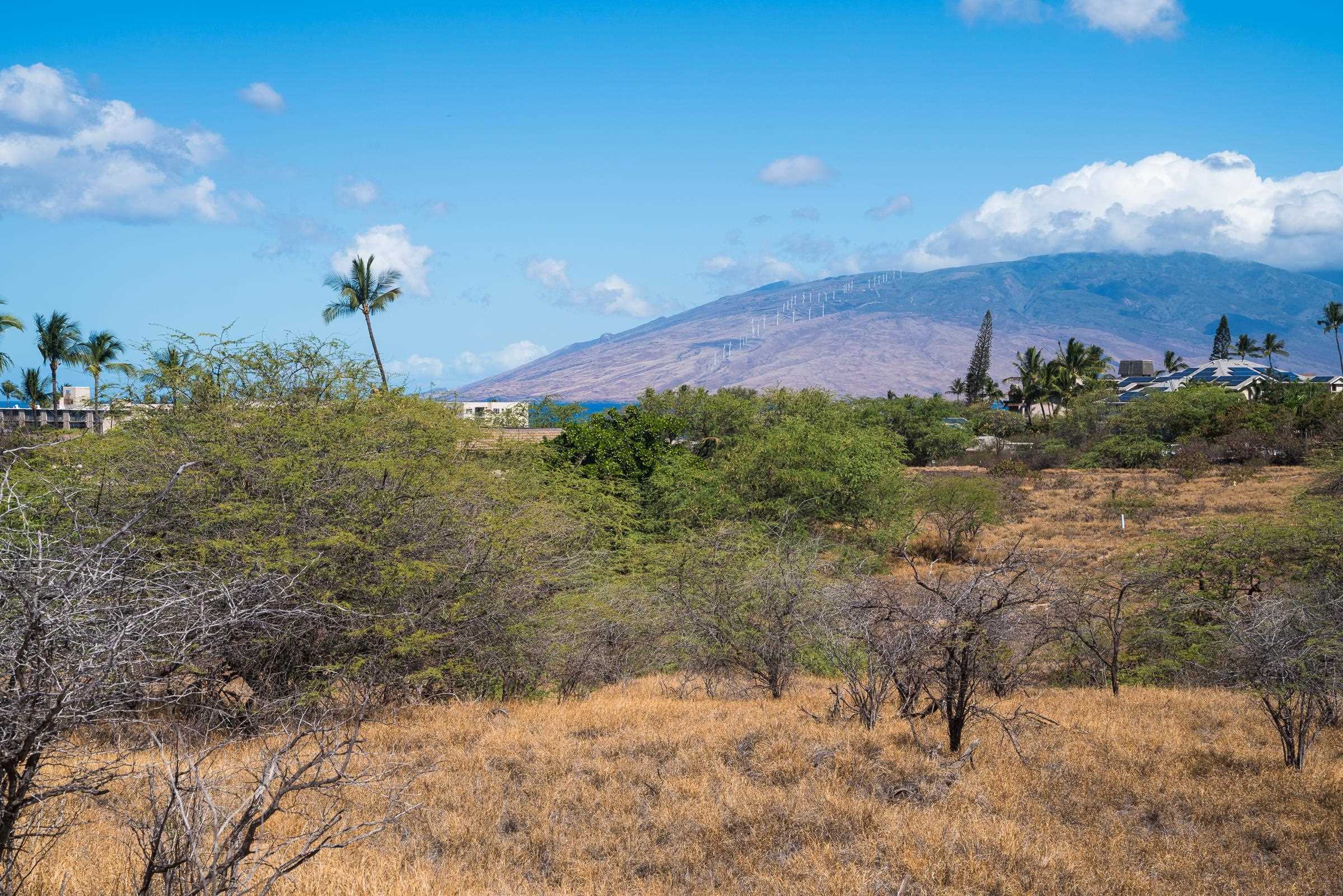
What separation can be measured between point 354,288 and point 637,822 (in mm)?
38296

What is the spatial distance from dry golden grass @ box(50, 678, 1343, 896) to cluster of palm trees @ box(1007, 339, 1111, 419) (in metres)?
74.0

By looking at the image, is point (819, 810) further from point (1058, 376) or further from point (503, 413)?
point (1058, 376)

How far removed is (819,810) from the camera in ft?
24.4

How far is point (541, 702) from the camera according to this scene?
12234mm

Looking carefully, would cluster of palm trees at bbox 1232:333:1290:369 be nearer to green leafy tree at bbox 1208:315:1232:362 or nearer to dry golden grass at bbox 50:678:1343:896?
green leafy tree at bbox 1208:315:1232:362

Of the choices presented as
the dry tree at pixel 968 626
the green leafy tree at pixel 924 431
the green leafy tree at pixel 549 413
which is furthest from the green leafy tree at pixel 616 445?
the green leafy tree at pixel 924 431

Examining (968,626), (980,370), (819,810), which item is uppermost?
(980,370)

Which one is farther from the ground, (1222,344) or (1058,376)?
(1222,344)

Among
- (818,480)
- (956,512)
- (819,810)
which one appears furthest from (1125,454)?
(819,810)

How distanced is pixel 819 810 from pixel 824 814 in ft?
0.30

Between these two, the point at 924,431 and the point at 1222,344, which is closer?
the point at 924,431

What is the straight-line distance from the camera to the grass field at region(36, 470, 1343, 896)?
6.09 m

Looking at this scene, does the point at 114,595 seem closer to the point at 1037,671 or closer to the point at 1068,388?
the point at 1037,671

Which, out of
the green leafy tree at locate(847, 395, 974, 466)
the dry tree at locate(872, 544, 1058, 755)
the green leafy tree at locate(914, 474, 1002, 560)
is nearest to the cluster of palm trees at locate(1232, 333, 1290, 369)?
the green leafy tree at locate(847, 395, 974, 466)
